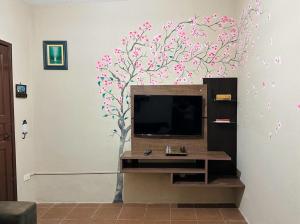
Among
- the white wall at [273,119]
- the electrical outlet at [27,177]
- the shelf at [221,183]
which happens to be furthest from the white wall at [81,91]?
the white wall at [273,119]

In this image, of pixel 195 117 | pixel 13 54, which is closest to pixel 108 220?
pixel 195 117

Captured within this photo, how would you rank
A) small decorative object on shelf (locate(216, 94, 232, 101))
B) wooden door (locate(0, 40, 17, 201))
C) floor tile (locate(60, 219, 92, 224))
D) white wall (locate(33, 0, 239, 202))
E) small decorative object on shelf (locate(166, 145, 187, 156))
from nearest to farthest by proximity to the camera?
wooden door (locate(0, 40, 17, 201)) < floor tile (locate(60, 219, 92, 224)) < small decorative object on shelf (locate(166, 145, 187, 156)) < small decorative object on shelf (locate(216, 94, 232, 101)) < white wall (locate(33, 0, 239, 202))

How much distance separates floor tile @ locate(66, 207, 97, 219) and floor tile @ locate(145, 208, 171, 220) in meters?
0.70

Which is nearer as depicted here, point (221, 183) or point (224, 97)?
point (221, 183)

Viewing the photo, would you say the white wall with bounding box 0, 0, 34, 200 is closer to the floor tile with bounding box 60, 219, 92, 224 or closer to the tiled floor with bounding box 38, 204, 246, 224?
the tiled floor with bounding box 38, 204, 246, 224

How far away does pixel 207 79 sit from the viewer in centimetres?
354

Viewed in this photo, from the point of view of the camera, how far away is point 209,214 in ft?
10.9

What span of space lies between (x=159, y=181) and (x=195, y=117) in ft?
3.32

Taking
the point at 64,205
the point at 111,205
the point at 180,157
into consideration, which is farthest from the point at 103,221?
the point at 180,157

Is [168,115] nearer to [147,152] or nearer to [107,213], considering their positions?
[147,152]

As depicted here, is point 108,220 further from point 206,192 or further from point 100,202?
point 206,192

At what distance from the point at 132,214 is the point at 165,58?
6.78 feet

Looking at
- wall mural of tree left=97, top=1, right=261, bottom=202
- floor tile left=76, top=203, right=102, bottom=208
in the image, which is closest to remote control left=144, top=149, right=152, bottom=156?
wall mural of tree left=97, top=1, right=261, bottom=202

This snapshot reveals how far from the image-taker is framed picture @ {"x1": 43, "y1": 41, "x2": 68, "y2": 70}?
11.9ft
